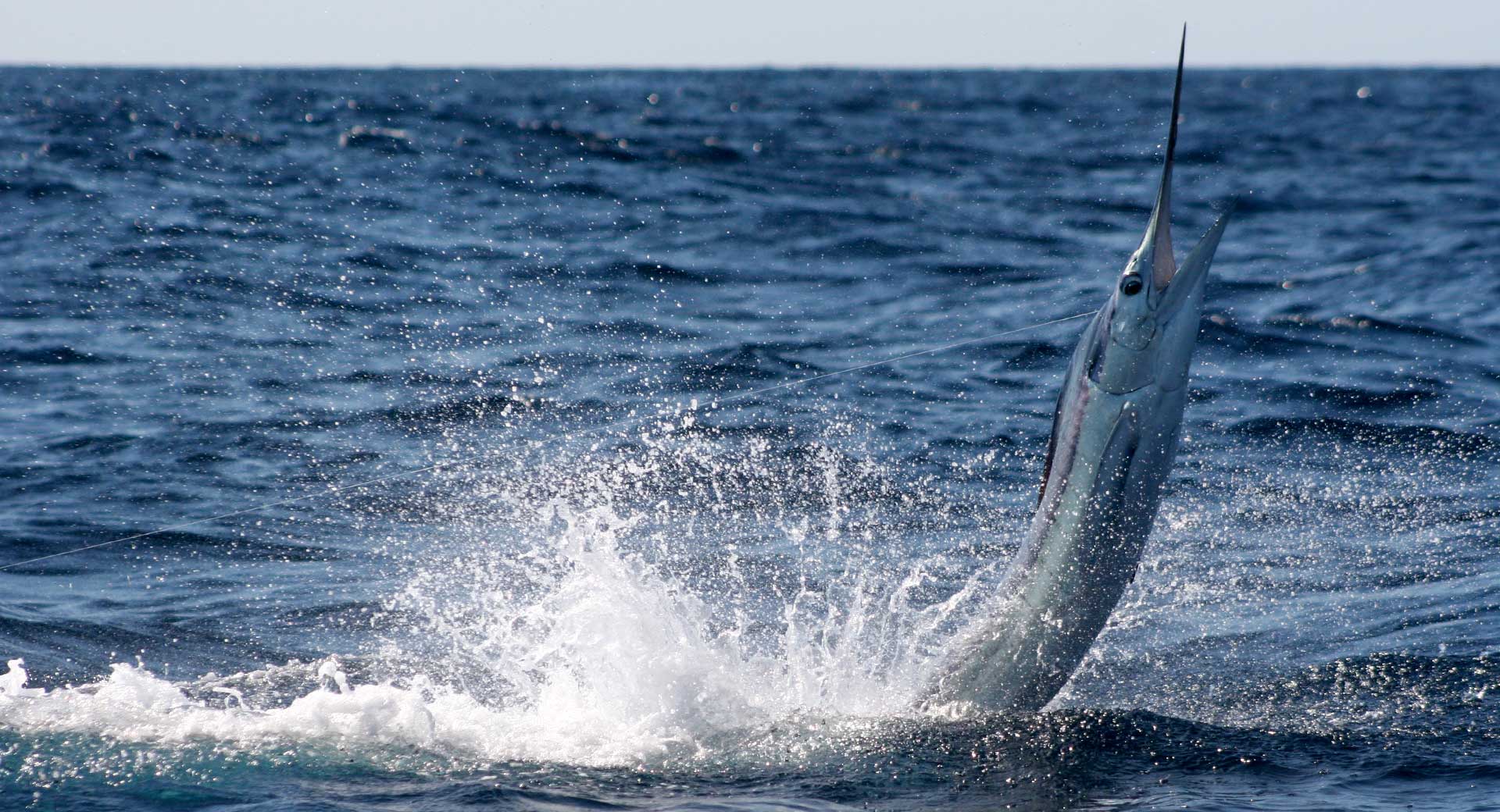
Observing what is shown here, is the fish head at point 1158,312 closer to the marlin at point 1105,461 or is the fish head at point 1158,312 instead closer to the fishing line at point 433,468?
the marlin at point 1105,461

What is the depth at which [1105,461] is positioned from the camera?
4.97 m

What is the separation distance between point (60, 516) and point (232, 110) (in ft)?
99.7

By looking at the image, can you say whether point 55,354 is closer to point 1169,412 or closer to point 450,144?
point 1169,412

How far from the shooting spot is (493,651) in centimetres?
674

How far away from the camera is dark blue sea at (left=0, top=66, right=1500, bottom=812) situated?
536 centimetres

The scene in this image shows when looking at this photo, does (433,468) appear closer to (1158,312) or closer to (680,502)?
(680,502)

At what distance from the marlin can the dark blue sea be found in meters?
0.41

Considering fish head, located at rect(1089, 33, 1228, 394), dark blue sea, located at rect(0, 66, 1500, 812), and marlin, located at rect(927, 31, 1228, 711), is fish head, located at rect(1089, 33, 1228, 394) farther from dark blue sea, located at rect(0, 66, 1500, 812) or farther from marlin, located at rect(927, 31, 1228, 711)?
dark blue sea, located at rect(0, 66, 1500, 812)

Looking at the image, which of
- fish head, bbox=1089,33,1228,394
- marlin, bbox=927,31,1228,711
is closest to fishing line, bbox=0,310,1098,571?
marlin, bbox=927,31,1228,711

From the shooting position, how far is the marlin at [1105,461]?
4840 mm

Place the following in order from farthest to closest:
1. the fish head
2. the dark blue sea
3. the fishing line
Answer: the fishing line < the dark blue sea < the fish head

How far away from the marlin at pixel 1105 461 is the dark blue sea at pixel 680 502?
410 millimetres

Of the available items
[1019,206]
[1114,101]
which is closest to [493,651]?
[1019,206]

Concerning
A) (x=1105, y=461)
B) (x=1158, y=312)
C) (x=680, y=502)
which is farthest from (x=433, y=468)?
(x=1158, y=312)
